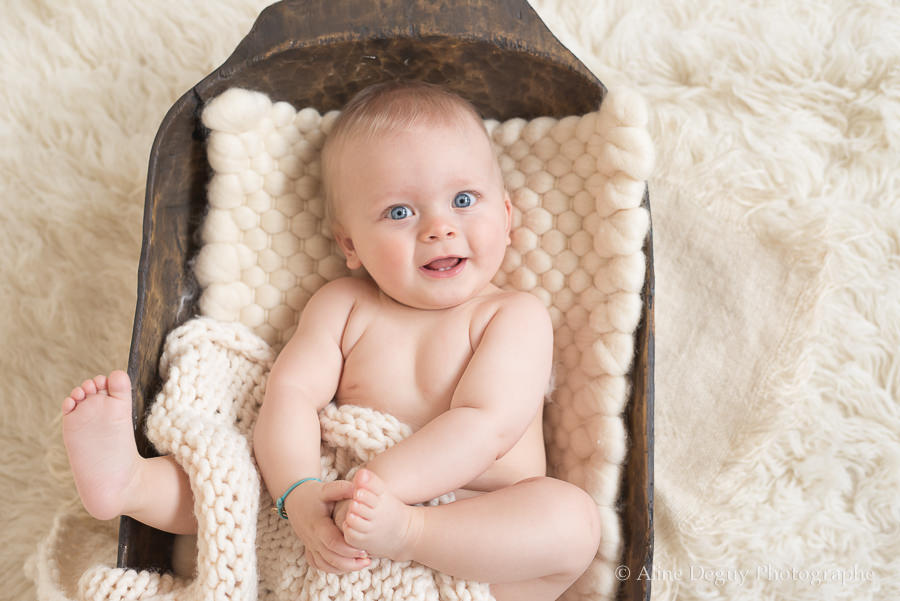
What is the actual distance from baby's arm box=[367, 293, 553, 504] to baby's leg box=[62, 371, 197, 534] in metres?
0.35

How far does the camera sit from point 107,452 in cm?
113

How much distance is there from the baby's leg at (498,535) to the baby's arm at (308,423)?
67mm

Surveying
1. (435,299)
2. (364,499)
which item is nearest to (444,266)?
(435,299)

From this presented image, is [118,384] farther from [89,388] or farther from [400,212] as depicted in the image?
[400,212]

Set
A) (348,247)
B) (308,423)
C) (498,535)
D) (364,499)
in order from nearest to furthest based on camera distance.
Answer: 1. (364,499)
2. (498,535)
3. (308,423)
4. (348,247)

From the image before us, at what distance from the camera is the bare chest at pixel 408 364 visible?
4.28 ft

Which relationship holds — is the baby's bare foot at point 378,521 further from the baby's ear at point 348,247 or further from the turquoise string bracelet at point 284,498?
the baby's ear at point 348,247

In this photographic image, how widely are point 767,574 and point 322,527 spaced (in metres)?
0.90

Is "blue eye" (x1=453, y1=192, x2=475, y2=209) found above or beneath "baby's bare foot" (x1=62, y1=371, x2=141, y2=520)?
above

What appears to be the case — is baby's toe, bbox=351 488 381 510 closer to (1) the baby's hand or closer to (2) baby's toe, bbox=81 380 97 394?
(1) the baby's hand

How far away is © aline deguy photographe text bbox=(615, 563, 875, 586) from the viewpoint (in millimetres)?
1514

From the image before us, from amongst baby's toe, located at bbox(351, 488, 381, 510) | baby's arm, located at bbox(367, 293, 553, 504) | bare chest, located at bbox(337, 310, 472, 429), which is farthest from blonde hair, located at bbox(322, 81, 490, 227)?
baby's toe, located at bbox(351, 488, 381, 510)

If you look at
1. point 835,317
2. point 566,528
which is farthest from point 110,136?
point 835,317

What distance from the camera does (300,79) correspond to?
1.41 meters
